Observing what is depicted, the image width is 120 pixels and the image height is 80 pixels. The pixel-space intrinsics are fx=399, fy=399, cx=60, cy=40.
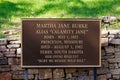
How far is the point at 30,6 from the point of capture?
10.0m

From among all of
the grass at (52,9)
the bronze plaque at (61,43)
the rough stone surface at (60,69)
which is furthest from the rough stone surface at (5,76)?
the grass at (52,9)

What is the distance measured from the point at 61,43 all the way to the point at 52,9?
68.0 inches

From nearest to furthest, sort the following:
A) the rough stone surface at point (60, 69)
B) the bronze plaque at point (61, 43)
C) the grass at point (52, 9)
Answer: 1. the bronze plaque at point (61, 43)
2. the rough stone surface at point (60, 69)
3. the grass at point (52, 9)

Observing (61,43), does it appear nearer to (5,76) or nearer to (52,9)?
(5,76)

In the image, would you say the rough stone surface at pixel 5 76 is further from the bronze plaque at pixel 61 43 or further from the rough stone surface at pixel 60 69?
the bronze plaque at pixel 61 43

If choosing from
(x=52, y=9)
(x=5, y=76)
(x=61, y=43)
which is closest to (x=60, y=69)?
(x=61, y=43)

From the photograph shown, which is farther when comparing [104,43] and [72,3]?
[72,3]

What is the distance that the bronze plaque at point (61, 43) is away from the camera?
817cm

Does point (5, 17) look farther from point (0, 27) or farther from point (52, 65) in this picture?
point (52, 65)

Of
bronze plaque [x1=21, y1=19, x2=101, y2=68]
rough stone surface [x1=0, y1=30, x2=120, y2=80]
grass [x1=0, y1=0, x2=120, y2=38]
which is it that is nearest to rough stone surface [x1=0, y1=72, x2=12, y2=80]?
rough stone surface [x1=0, y1=30, x2=120, y2=80]

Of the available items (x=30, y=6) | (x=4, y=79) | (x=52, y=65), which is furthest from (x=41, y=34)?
(x=30, y=6)

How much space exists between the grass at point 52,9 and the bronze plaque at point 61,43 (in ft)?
3.61

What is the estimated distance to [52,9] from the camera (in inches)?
384

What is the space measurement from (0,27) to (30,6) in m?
1.19
